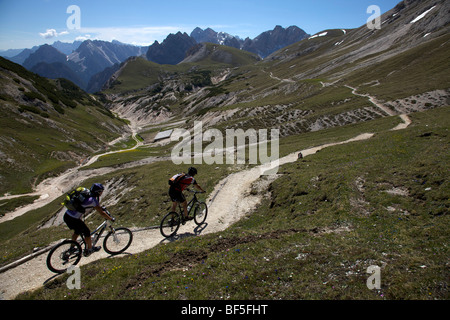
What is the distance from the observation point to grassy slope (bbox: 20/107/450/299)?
27.8 ft

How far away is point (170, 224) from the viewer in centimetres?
1680

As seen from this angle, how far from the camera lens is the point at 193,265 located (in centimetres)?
1134

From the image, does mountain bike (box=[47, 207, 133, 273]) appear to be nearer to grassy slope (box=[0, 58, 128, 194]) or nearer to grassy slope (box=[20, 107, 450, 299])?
grassy slope (box=[20, 107, 450, 299])

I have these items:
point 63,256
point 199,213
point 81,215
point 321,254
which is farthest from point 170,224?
point 321,254


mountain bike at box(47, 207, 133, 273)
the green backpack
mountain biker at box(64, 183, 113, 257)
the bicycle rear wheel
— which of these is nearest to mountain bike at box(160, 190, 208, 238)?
the bicycle rear wheel

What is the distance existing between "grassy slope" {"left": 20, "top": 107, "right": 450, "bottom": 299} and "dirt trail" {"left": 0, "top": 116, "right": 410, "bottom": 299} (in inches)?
74.2

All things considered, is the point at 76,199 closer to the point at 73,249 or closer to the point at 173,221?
the point at 73,249

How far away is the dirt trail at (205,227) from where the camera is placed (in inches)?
490

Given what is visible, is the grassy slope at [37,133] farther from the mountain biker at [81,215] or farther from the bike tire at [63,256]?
the mountain biker at [81,215]

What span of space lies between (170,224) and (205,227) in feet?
10.2

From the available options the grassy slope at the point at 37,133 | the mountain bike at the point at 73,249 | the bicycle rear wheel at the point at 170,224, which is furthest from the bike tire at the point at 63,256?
the grassy slope at the point at 37,133

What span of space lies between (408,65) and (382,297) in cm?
12124
